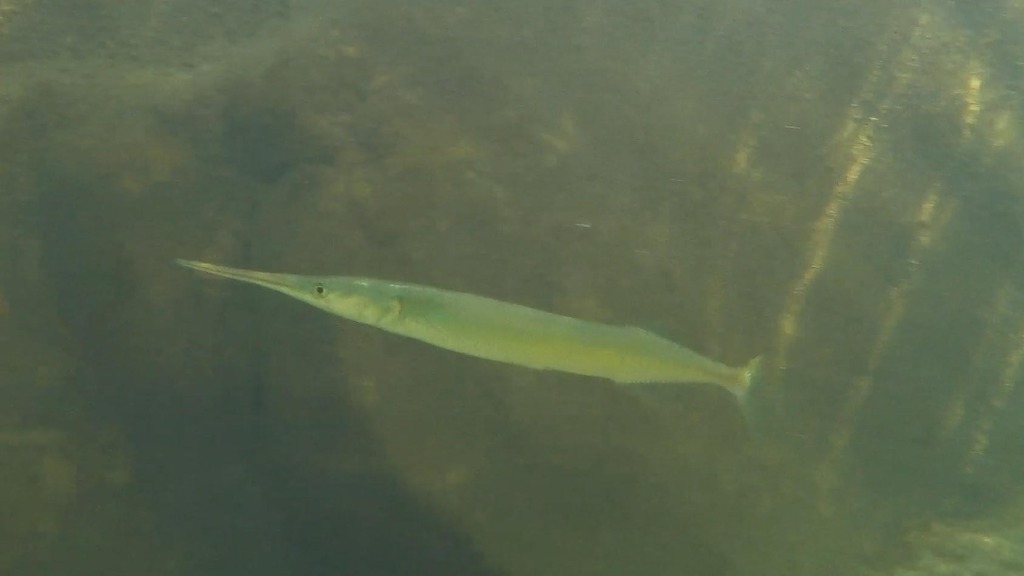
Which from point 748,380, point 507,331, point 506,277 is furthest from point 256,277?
point 506,277

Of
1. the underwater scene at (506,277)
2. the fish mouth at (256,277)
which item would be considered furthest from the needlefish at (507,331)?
the underwater scene at (506,277)

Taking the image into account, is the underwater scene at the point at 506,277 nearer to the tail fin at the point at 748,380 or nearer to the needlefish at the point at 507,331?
the tail fin at the point at 748,380

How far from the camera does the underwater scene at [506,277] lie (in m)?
3.67

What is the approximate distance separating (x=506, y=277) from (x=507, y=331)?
6.26 feet

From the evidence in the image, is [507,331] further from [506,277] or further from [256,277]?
[506,277]

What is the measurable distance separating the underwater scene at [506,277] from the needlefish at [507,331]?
752 mm

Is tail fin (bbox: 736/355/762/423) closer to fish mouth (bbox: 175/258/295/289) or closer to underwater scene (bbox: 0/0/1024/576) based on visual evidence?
underwater scene (bbox: 0/0/1024/576)

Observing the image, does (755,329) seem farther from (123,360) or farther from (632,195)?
(123,360)

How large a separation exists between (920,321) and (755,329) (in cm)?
134

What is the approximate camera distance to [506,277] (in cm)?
405

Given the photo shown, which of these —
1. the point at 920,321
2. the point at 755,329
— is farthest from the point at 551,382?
the point at 920,321

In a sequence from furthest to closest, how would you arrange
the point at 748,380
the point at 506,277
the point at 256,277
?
the point at 506,277 < the point at 748,380 < the point at 256,277

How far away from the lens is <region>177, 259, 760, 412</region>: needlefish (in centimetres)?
212

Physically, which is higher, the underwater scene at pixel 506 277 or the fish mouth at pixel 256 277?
the fish mouth at pixel 256 277
